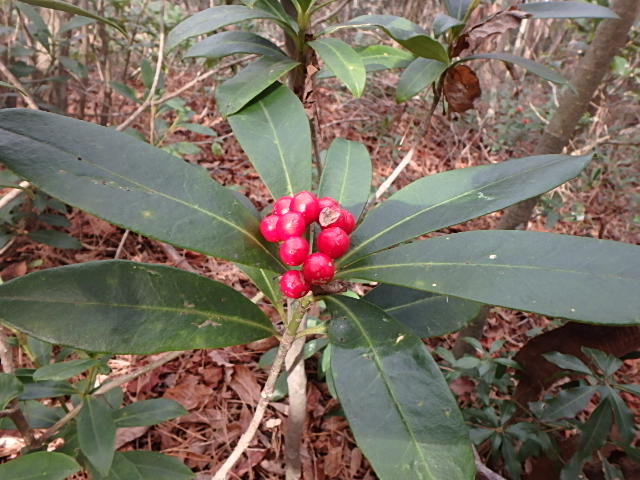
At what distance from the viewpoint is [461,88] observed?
3.61 ft

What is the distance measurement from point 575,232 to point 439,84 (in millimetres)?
2702

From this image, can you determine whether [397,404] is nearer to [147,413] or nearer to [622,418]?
[147,413]

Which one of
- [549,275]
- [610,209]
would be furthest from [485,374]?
[610,209]

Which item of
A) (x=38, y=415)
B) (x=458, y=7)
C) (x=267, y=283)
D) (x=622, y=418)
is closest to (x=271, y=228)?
(x=267, y=283)

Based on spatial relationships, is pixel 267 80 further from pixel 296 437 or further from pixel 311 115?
pixel 296 437

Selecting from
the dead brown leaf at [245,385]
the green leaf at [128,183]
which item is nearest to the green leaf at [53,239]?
the dead brown leaf at [245,385]

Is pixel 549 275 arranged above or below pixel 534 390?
above

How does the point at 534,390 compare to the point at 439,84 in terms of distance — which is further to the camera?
the point at 534,390

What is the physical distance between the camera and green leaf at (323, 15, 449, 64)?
930mm

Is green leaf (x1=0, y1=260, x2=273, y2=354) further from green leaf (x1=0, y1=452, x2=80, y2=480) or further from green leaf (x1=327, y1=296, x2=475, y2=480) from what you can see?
A: green leaf (x1=0, y1=452, x2=80, y2=480)

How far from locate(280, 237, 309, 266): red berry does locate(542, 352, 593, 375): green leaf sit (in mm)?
1056

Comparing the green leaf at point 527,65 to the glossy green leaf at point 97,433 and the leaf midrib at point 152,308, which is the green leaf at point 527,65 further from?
the glossy green leaf at point 97,433

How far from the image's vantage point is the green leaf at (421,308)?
0.85 meters

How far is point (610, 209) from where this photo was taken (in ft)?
11.6
